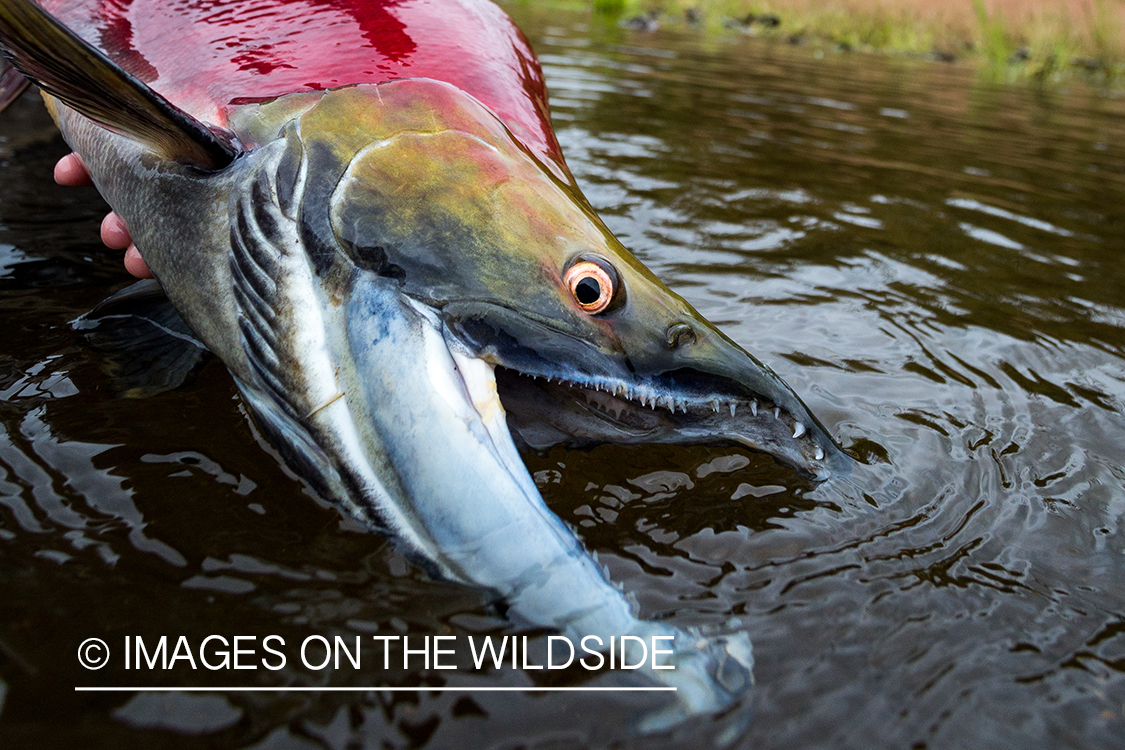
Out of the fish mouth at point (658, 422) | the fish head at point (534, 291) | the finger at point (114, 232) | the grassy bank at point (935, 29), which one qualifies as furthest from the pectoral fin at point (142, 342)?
the grassy bank at point (935, 29)

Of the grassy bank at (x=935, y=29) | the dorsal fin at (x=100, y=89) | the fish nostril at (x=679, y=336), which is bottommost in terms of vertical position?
the grassy bank at (x=935, y=29)

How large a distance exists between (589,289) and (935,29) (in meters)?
17.8

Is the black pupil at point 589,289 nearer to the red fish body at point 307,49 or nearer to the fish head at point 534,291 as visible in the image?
the fish head at point 534,291

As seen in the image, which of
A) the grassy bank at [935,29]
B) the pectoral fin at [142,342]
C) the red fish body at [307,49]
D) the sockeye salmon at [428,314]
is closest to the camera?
the sockeye salmon at [428,314]

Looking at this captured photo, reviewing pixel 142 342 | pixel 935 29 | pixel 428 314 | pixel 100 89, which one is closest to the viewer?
pixel 428 314

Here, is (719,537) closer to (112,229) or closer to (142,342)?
(142,342)

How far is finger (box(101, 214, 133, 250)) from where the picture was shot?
2.30 meters

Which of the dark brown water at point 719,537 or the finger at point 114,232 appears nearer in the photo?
the dark brown water at point 719,537

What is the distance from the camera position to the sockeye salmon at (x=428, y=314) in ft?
4.67

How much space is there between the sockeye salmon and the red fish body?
0.02 metres

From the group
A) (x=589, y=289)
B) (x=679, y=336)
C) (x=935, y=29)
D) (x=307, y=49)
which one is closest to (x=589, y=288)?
(x=589, y=289)

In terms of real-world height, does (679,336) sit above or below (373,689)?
above

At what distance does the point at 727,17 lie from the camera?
60.9 feet

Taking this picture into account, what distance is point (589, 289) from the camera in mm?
1543
